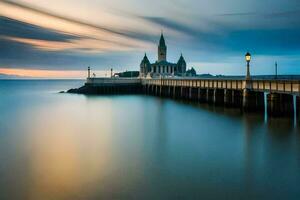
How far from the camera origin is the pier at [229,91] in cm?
3003

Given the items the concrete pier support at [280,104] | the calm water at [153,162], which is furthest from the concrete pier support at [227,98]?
the calm water at [153,162]

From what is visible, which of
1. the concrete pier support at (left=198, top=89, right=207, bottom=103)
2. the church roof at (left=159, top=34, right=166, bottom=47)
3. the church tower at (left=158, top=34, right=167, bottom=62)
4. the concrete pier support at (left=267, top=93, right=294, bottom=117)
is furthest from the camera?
the church tower at (left=158, top=34, right=167, bottom=62)

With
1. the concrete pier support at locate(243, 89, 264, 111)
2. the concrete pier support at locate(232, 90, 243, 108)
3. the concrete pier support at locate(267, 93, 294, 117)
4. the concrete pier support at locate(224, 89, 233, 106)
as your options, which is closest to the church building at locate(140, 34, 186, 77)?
the concrete pier support at locate(224, 89, 233, 106)

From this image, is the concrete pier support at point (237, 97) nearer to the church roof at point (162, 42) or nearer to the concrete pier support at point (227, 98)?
the concrete pier support at point (227, 98)

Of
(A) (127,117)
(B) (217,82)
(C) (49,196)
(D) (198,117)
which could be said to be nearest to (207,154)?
(C) (49,196)

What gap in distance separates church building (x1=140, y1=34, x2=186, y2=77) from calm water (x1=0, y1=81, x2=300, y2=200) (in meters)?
109

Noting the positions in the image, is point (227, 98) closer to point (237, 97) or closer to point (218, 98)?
point (237, 97)

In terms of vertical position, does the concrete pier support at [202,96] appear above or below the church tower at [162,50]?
below

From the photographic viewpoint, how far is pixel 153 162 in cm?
1519

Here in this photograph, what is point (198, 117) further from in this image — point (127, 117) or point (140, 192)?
point (140, 192)

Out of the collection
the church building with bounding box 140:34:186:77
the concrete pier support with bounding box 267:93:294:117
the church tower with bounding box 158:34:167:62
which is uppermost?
the church tower with bounding box 158:34:167:62

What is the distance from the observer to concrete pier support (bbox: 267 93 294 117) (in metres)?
30.3

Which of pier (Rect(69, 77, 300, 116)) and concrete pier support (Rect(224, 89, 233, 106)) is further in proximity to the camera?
concrete pier support (Rect(224, 89, 233, 106))

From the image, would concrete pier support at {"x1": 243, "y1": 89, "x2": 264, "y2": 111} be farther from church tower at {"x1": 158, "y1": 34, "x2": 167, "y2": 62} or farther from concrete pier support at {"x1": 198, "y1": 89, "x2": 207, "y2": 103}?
church tower at {"x1": 158, "y1": 34, "x2": 167, "y2": 62}
